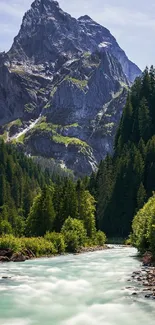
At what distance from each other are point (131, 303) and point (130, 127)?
496 feet

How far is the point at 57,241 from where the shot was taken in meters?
81.8

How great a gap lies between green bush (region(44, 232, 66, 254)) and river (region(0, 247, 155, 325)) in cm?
2495

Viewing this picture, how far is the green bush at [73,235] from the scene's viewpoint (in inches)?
3374

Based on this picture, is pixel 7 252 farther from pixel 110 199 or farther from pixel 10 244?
pixel 110 199

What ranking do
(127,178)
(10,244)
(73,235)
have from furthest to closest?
1. (127,178)
2. (73,235)
3. (10,244)

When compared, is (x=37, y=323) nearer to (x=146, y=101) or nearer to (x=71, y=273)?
(x=71, y=273)

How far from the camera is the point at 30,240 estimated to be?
75.4 m

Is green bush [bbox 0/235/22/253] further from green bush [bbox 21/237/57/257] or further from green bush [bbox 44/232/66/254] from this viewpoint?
green bush [bbox 44/232/66/254]

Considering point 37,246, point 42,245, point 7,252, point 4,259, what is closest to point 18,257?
point 4,259

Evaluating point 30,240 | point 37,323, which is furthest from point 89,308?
point 30,240

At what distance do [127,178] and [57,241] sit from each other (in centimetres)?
7042

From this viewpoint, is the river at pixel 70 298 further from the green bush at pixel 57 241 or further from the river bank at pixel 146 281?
the green bush at pixel 57 241

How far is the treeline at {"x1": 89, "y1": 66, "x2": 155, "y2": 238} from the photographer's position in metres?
142

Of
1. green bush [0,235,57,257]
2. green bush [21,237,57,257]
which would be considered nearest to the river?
green bush [0,235,57,257]
